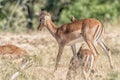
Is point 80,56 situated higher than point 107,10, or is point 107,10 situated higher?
point 80,56

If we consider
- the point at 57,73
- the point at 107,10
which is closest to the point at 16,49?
the point at 57,73

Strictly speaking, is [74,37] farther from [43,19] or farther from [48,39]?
[48,39]

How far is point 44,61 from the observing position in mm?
9852

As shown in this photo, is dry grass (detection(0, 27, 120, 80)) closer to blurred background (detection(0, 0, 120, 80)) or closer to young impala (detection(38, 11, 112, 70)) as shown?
blurred background (detection(0, 0, 120, 80))

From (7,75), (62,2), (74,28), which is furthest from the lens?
(62,2)

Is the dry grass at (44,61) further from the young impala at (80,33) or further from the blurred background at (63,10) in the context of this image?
the blurred background at (63,10)

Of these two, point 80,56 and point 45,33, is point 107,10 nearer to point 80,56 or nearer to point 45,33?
point 45,33

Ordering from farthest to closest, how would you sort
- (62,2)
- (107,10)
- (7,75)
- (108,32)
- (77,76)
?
(62,2) → (107,10) → (108,32) → (77,76) → (7,75)

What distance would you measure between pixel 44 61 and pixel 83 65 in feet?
3.74

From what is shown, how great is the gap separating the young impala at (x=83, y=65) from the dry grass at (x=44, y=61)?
4.7 inches

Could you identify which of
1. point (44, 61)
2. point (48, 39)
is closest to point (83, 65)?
point (44, 61)

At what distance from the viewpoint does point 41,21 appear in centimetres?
1066

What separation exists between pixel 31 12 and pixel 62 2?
5.93 ft

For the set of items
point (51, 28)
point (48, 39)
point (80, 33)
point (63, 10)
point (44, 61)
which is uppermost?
point (80, 33)
